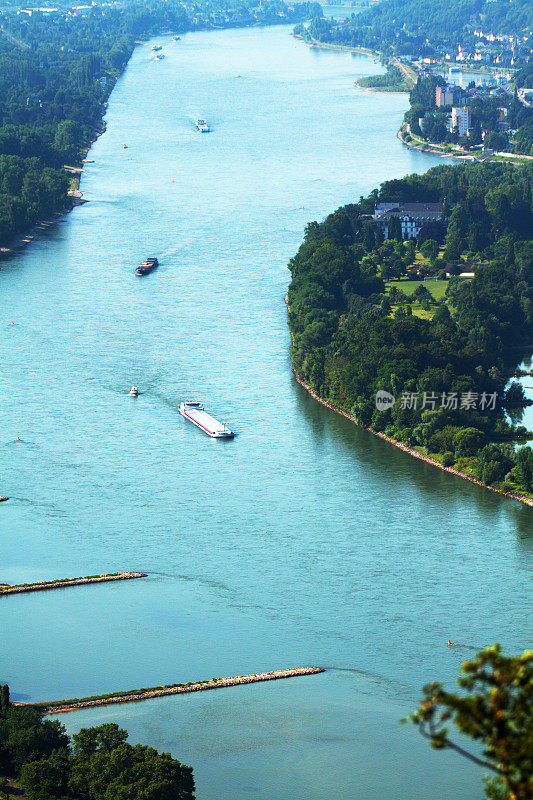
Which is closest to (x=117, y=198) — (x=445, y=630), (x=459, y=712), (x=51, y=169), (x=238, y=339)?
(x=51, y=169)

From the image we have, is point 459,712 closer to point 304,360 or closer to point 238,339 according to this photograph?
point 304,360

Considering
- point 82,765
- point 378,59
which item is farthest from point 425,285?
point 378,59

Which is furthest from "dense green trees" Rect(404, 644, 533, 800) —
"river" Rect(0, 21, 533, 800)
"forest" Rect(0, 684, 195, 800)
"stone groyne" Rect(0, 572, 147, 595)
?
"stone groyne" Rect(0, 572, 147, 595)

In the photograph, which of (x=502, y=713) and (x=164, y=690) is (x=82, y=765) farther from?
(x=502, y=713)

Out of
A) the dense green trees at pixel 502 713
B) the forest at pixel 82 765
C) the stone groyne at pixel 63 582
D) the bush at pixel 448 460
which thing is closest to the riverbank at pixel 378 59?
the bush at pixel 448 460

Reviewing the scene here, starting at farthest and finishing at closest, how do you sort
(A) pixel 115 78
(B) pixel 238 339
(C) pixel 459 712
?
(A) pixel 115 78 < (B) pixel 238 339 < (C) pixel 459 712

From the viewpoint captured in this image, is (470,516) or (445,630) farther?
(470,516)
